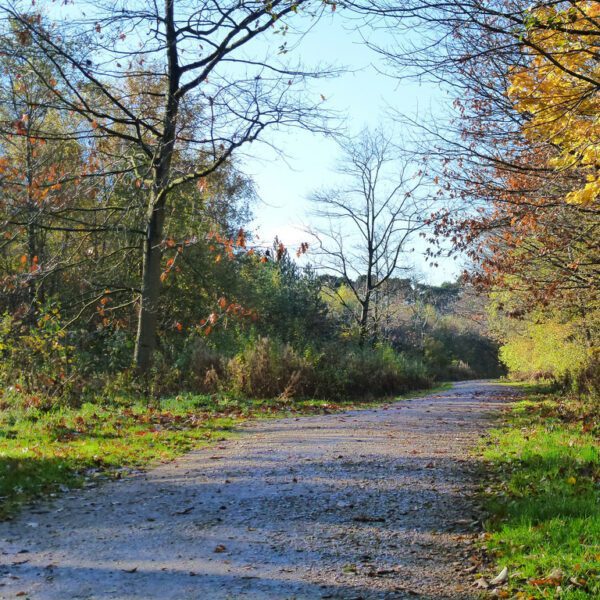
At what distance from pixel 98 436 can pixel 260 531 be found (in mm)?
4557

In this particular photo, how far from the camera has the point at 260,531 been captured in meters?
5.10

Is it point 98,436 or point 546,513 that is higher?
point 98,436

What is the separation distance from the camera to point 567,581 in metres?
3.97

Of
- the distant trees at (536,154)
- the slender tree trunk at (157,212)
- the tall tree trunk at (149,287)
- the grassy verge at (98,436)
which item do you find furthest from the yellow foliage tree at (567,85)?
the tall tree trunk at (149,287)

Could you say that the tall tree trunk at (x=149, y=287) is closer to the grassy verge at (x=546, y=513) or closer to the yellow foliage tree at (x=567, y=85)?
the grassy verge at (x=546, y=513)

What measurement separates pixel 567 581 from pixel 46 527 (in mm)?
4076

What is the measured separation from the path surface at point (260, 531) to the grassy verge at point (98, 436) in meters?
0.45

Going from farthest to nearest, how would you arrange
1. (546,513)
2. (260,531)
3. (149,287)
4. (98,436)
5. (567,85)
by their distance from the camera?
(149,287) < (98,436) < (567,85) < (546,513) < (260,531)

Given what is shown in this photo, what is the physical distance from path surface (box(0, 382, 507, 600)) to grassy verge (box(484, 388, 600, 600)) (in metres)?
0.32

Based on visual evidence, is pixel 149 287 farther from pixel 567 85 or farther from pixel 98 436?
pixel 567 85

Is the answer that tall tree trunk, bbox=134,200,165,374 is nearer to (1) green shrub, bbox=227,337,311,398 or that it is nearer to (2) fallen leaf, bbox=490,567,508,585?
(1) green shrub, bbox=227,337,311,398

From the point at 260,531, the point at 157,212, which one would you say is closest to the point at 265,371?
the point at 157,212

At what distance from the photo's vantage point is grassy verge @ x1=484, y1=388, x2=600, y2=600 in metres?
4.02

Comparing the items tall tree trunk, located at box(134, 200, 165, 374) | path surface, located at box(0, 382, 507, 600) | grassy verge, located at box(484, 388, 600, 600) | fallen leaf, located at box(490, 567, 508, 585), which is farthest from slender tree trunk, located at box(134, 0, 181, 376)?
fallen leaf, located at box(490, 567, 508, 585)
